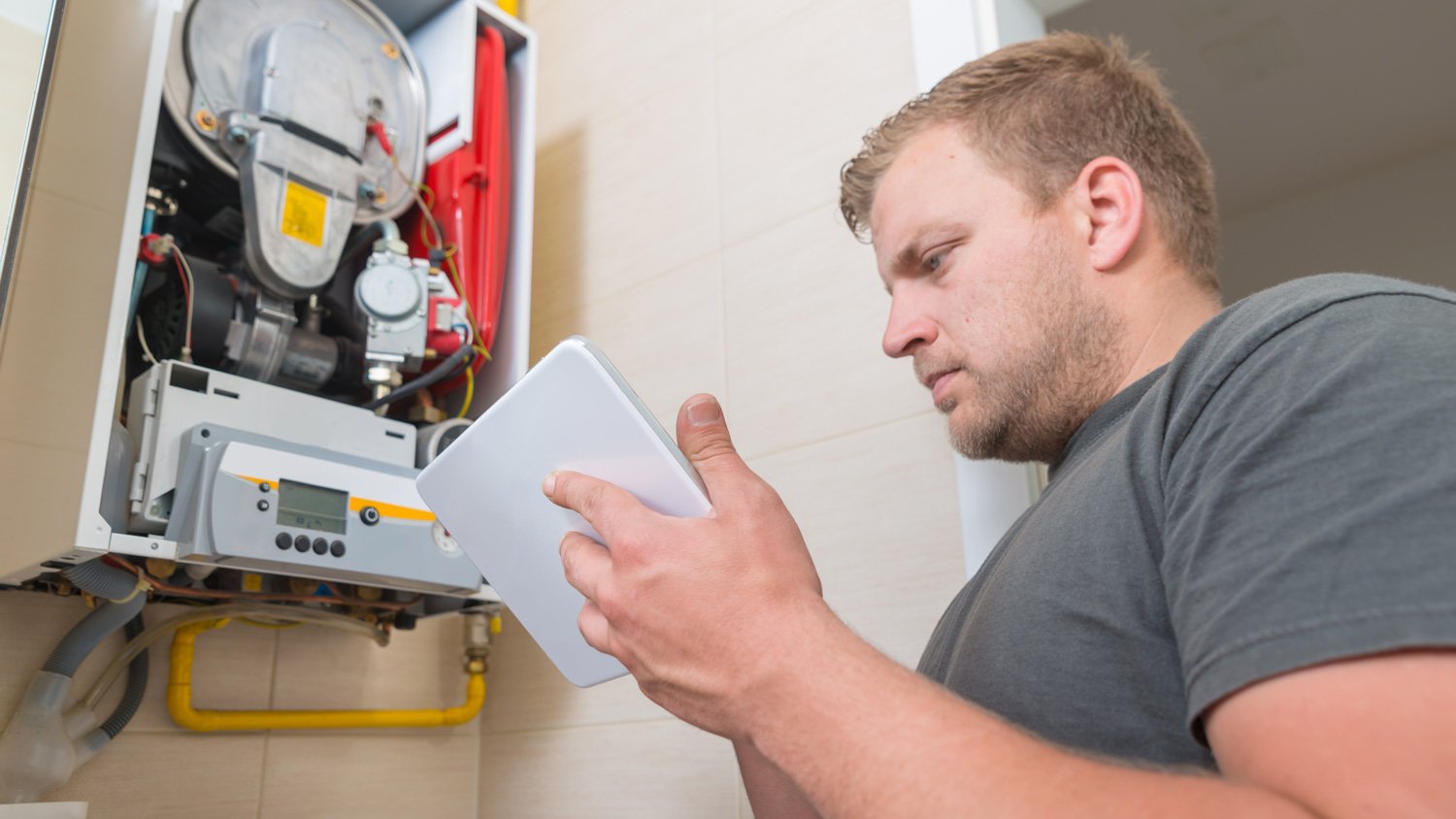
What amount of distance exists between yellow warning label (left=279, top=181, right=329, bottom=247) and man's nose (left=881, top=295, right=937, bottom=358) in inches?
31.2

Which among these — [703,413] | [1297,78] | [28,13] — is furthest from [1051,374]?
[1297,78]

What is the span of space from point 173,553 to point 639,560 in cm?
77

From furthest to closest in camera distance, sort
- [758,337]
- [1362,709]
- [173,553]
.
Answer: [758,337] < [173,553] < [1362,709]

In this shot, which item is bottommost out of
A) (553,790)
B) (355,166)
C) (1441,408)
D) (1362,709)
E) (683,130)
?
(553,790)

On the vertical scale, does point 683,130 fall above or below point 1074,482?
above

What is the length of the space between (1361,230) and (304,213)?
2.85 meters

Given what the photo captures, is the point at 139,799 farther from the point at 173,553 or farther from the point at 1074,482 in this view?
the point at 1074,482

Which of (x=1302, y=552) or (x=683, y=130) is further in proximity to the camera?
(x=683, y=130)

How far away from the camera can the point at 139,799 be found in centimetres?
136

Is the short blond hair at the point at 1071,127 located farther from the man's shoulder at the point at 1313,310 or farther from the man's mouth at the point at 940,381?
the man's shoulder at the point at 1313,310

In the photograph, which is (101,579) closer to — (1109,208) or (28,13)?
(28,13)

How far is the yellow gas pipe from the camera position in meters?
1.40

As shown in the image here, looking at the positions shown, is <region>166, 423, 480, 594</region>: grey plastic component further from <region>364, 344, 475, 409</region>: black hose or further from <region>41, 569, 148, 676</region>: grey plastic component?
<region>41, 569, 148, 676</region>: grey plastic component

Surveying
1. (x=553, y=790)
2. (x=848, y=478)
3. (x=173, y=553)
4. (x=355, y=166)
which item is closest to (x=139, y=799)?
(x=173, y=553)
